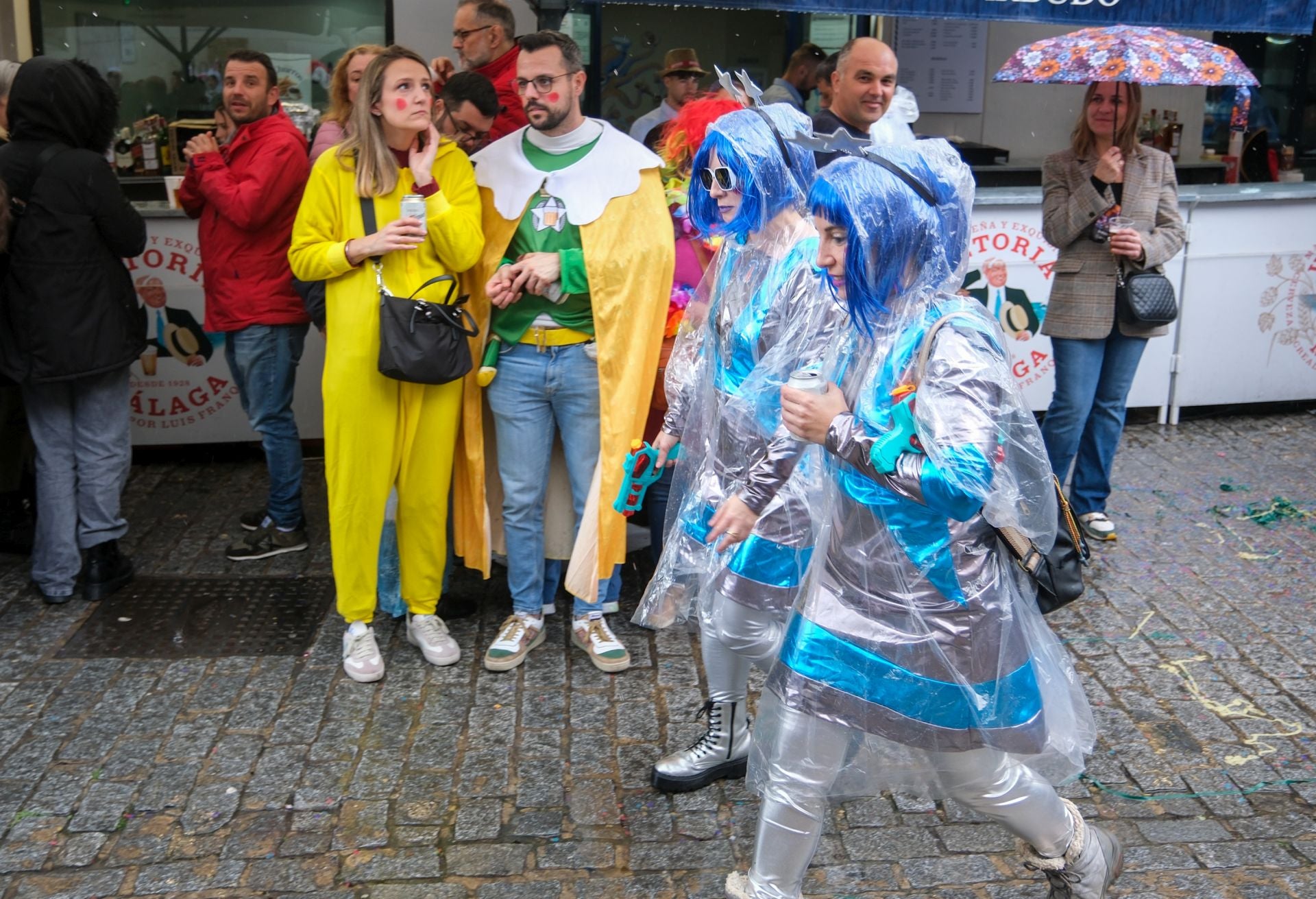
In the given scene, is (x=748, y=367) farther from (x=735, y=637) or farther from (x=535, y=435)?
(x=535, y=435)

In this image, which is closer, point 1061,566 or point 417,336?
point 1061,566

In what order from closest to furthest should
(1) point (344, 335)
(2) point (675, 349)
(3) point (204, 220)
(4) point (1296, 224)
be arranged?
1. (2) point (675, 349)
2. (1) point (344, 335)
3. (3) point (204, 220)
4. (4) point (1296, 224)

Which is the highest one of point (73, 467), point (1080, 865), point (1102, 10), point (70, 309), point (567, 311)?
point (1102, 10)

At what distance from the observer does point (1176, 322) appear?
7.05 meters

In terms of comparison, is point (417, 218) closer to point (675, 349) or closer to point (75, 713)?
point (675, 349)

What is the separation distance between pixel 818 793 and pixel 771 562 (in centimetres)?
68

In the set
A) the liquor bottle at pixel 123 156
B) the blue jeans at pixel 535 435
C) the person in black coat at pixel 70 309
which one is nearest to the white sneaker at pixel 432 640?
the blue jeans at pixel 535 435

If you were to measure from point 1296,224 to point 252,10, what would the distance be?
234 inches

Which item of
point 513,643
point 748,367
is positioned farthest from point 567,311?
point 513,643

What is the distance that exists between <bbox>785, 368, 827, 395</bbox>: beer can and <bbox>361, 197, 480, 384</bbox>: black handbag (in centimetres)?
158

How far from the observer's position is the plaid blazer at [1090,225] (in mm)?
5203

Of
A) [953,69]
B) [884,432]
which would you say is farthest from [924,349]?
[953,69]

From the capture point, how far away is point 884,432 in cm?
260

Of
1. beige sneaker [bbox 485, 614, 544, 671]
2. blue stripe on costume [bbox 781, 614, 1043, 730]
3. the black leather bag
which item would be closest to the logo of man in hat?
beige sneaker [bbox 485, 614, 544, 671]
